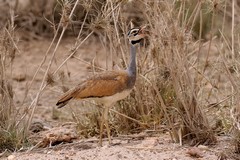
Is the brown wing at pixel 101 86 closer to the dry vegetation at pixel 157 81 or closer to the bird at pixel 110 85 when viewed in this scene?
the bird at pixel 110 85

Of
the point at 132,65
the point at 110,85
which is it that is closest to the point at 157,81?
the point at 132,65

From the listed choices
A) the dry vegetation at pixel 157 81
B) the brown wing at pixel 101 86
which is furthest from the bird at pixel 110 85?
the dry vegetation at pixel 157 81

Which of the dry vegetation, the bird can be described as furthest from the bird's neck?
the dry vegetation

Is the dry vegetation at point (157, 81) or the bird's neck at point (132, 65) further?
the bird's neck at point (132, 65)

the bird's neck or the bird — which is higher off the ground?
the bird's neck

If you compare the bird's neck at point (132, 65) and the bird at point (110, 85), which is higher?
the bird's neck at point (132, 65)

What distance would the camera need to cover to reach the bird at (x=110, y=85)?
6.07 metres

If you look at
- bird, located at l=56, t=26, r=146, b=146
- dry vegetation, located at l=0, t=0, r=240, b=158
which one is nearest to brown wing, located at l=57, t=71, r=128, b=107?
bird, located at l=56, t=26, r=146, b=146

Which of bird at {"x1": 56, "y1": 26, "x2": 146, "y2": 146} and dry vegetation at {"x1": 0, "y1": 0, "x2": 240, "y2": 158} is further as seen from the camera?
bird at {"x1": 56, "y1": 26, "x2": 146, "y2": 146}

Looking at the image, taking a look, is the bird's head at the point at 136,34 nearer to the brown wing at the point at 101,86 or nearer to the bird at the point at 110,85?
the bird at the point at 110,85

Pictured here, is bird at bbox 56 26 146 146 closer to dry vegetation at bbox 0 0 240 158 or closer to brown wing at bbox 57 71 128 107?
brown wing at bbox 57 71 128 107

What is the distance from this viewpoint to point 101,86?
6105 mm

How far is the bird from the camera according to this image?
239 inches

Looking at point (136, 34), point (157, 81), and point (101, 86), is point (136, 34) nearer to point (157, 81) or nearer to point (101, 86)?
point (101, 86)
